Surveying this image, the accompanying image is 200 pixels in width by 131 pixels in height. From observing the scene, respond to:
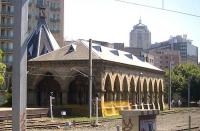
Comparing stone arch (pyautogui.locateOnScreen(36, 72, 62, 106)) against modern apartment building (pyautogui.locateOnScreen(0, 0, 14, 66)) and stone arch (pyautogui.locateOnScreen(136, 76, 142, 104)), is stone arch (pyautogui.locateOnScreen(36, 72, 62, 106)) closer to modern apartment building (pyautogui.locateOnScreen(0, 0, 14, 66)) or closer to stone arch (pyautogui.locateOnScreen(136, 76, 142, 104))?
stone arch (pyautogui.locateOnScreen(136, 76, 142, 104))

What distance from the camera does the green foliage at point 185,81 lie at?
345ft

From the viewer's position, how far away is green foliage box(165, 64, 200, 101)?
105 meters

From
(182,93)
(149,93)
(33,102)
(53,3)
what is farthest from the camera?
(53,3)

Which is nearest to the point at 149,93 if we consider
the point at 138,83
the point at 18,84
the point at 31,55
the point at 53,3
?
the point at 138,83

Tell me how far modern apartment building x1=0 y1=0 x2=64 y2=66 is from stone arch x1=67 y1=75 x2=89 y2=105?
47.5m

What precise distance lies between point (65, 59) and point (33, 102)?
7.68 m

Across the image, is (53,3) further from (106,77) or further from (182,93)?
(106,77)

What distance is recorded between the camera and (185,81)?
10956 cm

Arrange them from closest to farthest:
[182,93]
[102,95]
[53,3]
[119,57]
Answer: [102,95]
[119,57]
[182,93]
[53,3]

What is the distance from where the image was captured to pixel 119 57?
231 feet

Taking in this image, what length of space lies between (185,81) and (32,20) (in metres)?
39.2

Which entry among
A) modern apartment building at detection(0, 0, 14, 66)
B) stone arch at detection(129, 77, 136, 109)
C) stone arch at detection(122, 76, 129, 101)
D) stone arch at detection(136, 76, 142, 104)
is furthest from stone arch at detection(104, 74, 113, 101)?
modern apartment building at detection(0, 0, 14, 66)

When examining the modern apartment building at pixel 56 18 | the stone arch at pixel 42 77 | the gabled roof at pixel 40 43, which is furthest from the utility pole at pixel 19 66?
the modern apartment building at pixel 56 18

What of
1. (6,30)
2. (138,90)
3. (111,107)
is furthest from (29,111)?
(6,30)
